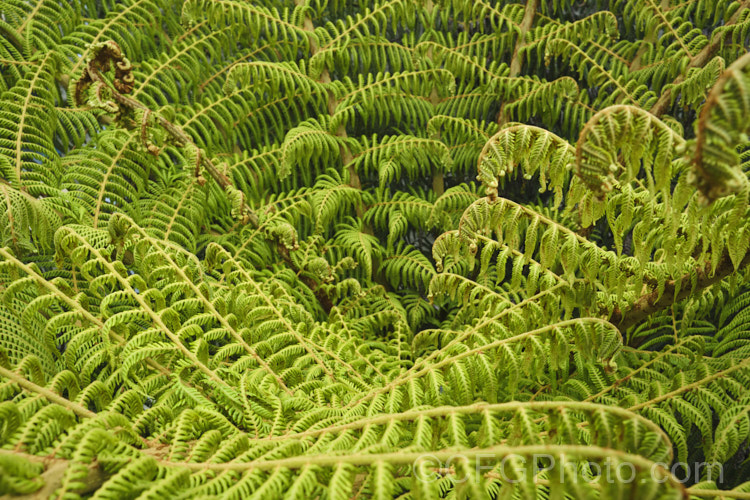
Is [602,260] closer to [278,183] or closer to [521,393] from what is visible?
[521,393]

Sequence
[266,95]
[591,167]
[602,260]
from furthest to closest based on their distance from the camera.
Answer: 1. [266,95]
2. [602,260]
3. [591,167]

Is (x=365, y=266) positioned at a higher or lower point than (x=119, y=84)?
lower

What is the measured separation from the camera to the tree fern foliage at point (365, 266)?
69cm

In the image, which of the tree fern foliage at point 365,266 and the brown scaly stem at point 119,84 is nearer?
the tree fern foliage at point 365,266

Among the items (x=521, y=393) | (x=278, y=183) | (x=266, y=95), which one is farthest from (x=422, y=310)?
(x=266, y=95)

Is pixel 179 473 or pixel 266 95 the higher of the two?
pixel 266 95

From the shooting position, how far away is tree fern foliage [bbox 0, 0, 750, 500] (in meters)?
0.69

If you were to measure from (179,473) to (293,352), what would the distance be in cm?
64

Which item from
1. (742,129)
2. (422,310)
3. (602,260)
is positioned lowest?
(422,310)

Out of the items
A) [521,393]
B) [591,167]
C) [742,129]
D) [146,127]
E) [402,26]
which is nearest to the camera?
[742,129]

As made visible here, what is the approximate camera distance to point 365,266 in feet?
6.69

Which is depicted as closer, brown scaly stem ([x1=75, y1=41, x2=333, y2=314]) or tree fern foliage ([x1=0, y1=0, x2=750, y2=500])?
tree fern foliage ([x1=0, y1=0, x2=750, y2=500])

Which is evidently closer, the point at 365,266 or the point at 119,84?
the point at 119,84

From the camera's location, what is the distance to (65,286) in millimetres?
1070
